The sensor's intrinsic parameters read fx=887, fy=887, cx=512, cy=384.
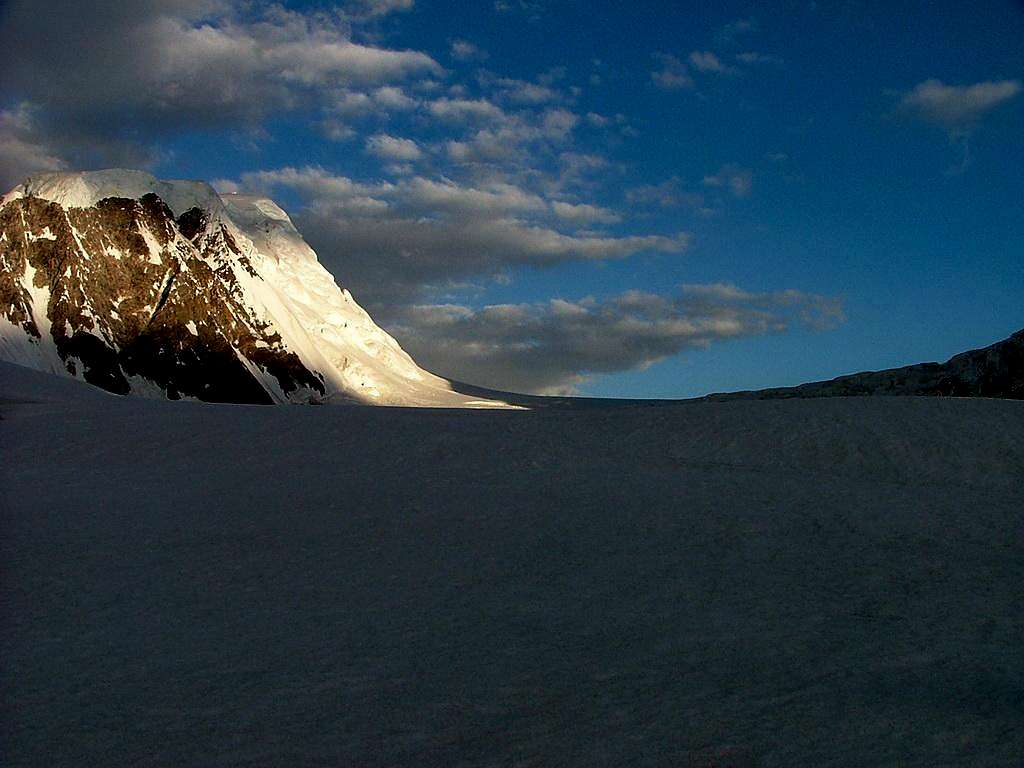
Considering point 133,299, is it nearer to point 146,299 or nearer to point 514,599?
point 146,299

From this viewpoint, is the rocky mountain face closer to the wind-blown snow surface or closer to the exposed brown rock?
the wind-blown snow surface

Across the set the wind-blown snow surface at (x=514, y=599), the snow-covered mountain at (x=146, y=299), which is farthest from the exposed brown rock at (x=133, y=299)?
the wind-blown snow surface at (x=514, y=599)

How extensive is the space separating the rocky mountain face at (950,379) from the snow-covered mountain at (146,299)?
76298 mm

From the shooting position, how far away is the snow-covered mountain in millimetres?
87750

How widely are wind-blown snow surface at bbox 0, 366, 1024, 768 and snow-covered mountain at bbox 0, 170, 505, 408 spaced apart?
8283 centimetres

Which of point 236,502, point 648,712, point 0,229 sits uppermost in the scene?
point 0,229

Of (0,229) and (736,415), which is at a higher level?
(0,229)

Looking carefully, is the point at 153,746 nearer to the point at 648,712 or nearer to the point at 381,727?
the point at 381,727

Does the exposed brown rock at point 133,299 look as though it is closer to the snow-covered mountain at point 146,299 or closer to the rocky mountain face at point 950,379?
the snow-covered mountain at point 146,299

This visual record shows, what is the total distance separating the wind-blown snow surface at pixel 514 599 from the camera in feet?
10.1

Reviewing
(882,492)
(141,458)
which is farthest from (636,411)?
(141,458)

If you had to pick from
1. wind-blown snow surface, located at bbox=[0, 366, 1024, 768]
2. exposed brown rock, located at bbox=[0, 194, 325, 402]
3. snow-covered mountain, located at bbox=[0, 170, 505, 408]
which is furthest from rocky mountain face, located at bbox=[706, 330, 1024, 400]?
exposed brown rock, located at bbox=[0, 194, 325, 402]

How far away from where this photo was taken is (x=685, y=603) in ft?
15.8

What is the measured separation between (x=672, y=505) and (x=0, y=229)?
337ft
